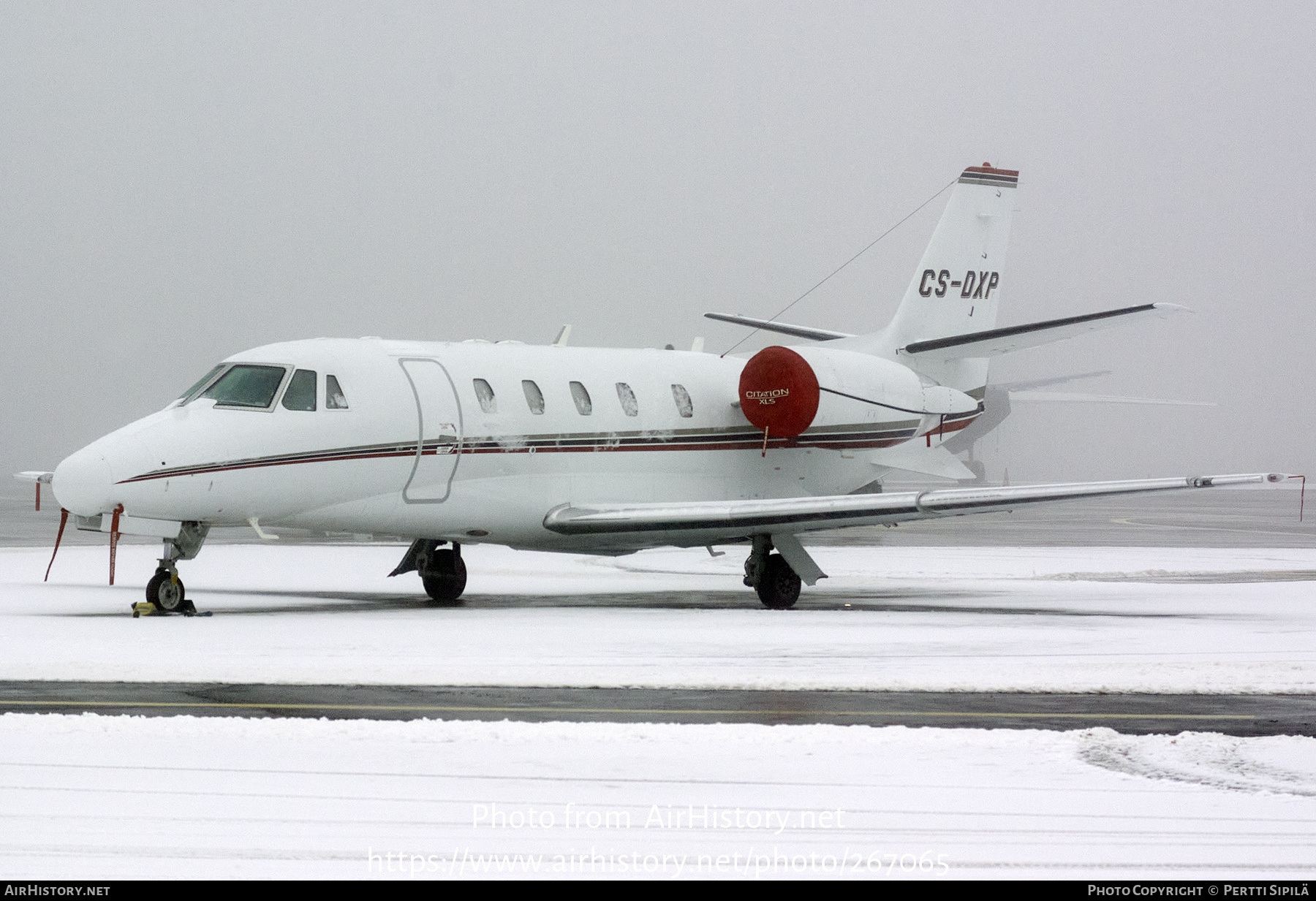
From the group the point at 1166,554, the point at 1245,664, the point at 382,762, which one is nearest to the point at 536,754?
the point at 382,762

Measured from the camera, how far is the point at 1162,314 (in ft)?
54.9

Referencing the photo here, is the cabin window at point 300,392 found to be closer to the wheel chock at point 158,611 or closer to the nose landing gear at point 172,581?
the nose landing gear at point 172,581

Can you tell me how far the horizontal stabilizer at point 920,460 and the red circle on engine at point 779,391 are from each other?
1.87 m

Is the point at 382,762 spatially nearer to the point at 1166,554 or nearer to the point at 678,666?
the point at 678,666

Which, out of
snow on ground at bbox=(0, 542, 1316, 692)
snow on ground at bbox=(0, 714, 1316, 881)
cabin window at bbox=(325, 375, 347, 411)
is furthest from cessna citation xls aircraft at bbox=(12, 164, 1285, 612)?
snow on ground at bbox=(0, 714, 1316, 881)

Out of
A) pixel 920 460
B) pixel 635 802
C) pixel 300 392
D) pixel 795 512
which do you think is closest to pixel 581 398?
pixel 795 512

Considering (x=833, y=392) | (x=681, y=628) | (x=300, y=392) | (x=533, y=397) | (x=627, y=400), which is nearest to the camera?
(x=681, y=628)

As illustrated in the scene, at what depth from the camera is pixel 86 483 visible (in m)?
13.3

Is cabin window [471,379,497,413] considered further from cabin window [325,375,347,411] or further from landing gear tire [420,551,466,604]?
landing gear tire [420,551,466,604]

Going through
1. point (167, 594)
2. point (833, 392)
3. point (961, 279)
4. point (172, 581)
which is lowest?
point (167, 594)

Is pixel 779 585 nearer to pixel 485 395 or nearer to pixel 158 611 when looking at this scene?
pixel 485 395

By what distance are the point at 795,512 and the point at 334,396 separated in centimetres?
507

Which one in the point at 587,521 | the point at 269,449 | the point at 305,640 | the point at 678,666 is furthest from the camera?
the point at 587,521
